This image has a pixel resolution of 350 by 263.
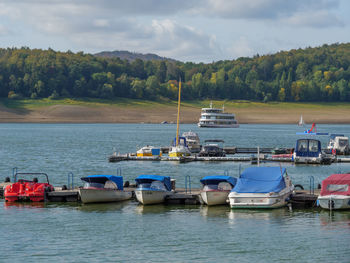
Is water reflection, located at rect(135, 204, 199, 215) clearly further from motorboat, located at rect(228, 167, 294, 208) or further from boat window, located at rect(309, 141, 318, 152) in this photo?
boat window, located at rect(309, 141, 318, 152)

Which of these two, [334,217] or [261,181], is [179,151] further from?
[334,217]

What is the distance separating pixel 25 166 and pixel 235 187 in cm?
4189

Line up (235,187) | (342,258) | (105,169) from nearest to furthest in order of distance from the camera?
(342,258) → (235,187) → (105,169)

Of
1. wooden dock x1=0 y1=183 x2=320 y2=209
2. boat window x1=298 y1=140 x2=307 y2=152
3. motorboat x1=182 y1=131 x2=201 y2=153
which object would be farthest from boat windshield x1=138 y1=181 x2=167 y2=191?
motorboat x1=182 y1=131 x2=201 y2=153

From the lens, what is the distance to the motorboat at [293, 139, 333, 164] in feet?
261

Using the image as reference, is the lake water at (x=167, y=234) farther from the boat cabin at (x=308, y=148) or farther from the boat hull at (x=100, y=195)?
the boat cabin at (x=308, y=148)

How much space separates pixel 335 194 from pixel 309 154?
35.6 meters

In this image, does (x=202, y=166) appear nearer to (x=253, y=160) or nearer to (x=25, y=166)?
(x=253, y=160)

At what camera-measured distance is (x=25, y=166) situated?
8188 cm

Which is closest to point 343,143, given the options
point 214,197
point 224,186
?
point 224,186

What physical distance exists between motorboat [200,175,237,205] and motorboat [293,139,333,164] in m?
33.2

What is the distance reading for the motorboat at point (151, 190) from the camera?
47.4 m

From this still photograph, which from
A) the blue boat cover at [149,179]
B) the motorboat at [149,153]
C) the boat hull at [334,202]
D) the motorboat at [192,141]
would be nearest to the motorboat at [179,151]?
the motorboat at [149,153]

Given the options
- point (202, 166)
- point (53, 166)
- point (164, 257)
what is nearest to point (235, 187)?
point (164, 257)
